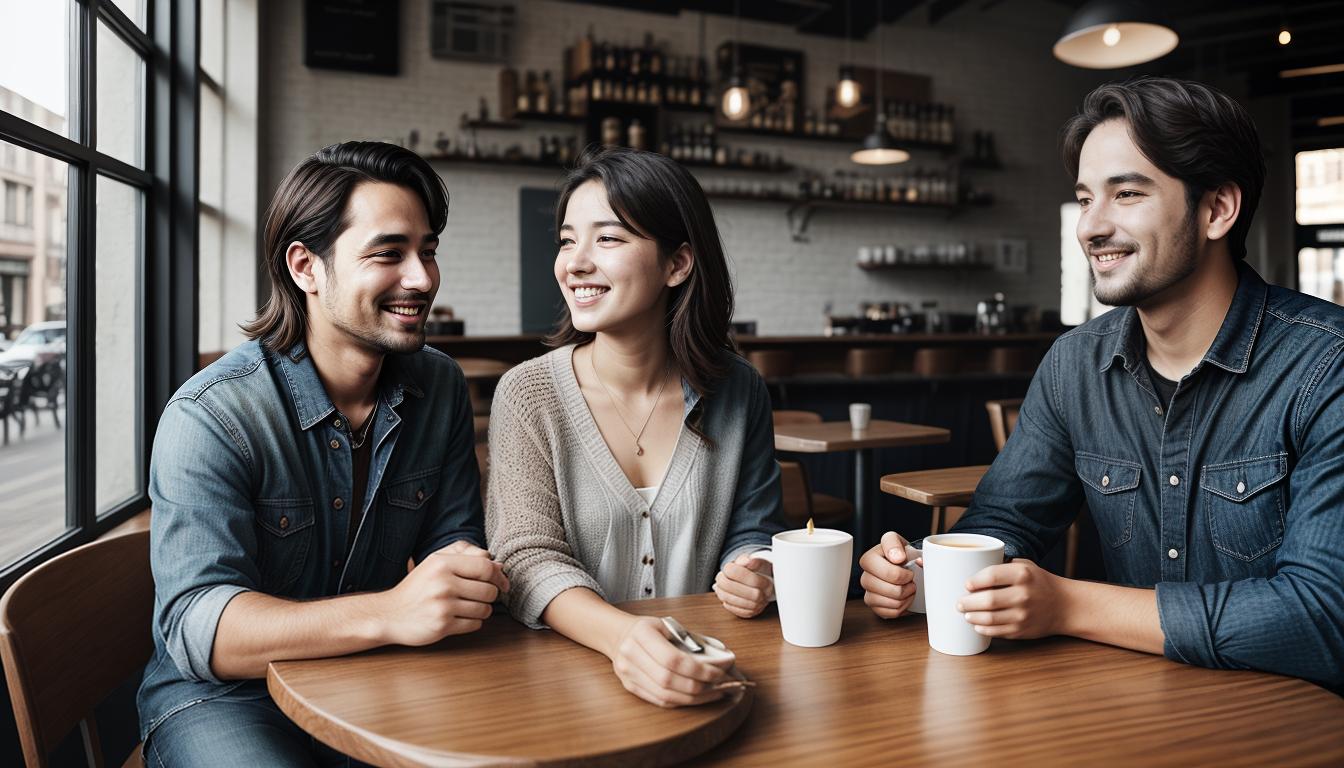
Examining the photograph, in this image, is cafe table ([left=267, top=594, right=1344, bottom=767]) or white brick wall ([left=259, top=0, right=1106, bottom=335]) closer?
cafe table ([left=267, top=594, right=1344, bottom=767])

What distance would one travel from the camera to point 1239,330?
50.4 inches

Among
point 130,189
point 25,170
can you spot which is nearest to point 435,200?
point 25,170

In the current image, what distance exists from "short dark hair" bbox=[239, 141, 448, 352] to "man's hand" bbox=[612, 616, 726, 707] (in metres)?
0.87

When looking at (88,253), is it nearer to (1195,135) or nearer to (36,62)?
(36,62)

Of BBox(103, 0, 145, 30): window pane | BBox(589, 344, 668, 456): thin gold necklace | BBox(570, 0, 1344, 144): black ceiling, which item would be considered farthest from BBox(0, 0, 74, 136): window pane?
BBox(570, 0, 1344, 144): black ceiling

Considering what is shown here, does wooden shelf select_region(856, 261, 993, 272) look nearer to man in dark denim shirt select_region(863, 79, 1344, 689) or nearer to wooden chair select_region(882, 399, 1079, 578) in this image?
wooden chair select_region(882, 399, 1079, 578)

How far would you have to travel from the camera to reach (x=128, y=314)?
3748mm

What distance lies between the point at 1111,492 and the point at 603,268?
0.88m

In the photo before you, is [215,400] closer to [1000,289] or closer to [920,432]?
[920,432]

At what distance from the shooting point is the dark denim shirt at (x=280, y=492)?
1.16 meters

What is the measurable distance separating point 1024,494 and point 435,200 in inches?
42.6

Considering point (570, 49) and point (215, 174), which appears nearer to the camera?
point (215, 174)

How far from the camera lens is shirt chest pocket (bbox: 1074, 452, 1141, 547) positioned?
136 centimetres

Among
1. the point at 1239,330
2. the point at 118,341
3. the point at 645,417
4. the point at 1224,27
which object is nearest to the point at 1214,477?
the point at 1239,330
